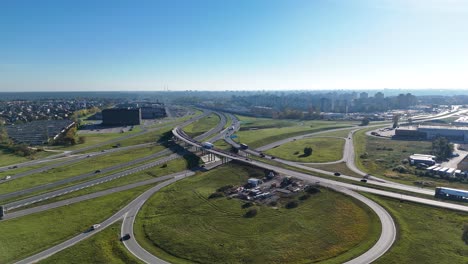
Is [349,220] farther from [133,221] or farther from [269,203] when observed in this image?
[133,221]

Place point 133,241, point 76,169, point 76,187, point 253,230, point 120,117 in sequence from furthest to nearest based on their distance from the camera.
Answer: point 120,117
point 76,169
point 76,187
point 253,230
point 133,241

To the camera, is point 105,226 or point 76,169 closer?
point 105,226

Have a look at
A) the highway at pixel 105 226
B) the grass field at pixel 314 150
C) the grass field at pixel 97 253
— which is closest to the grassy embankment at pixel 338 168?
the grass field at pixel 314 150

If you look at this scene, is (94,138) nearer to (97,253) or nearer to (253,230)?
(97,253)

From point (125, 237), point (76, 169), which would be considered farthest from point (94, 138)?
point (125, 237)

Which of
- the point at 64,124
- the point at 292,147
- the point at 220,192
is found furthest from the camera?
the point at 64,124

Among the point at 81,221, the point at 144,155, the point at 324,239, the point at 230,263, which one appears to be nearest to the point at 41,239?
the point at 81,221
